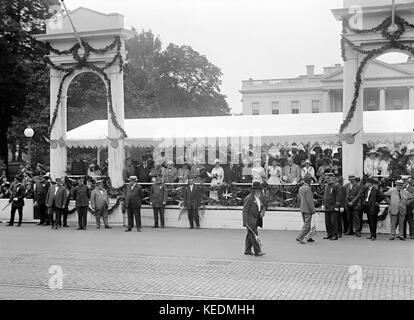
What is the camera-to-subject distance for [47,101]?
37.1 m

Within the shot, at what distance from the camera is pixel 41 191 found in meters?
24.5

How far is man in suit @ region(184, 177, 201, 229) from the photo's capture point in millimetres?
22438

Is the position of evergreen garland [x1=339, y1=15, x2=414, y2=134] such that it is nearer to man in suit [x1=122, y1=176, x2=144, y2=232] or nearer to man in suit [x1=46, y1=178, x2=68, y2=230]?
man in suit [x1=122, y1=176, x2=144, y2=232]

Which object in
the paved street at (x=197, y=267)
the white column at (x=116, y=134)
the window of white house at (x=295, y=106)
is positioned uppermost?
the window of white house at (x=295, y=106)

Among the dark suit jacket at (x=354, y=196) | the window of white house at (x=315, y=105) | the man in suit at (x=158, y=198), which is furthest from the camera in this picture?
the window of white house at (x=315, y=105)

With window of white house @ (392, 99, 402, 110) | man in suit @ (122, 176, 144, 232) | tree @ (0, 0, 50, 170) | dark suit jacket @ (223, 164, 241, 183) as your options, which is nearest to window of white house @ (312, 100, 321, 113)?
window of white house @ (392, 99, 402, 110)

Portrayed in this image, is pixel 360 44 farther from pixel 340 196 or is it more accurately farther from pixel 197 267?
pixel 197 267

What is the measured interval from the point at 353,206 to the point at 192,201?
5.88 metres

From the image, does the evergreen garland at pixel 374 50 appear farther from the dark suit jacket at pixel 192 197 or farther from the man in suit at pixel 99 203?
the man in suit at pixel 99 203

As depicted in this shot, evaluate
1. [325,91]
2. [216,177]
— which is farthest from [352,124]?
[325,91]

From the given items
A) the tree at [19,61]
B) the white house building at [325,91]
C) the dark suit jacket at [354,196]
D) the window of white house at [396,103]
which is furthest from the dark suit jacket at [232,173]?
the window of white house at [396,103]

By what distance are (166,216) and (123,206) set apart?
5.68 feet

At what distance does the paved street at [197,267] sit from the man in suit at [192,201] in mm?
1921

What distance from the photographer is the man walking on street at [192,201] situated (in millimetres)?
22438
